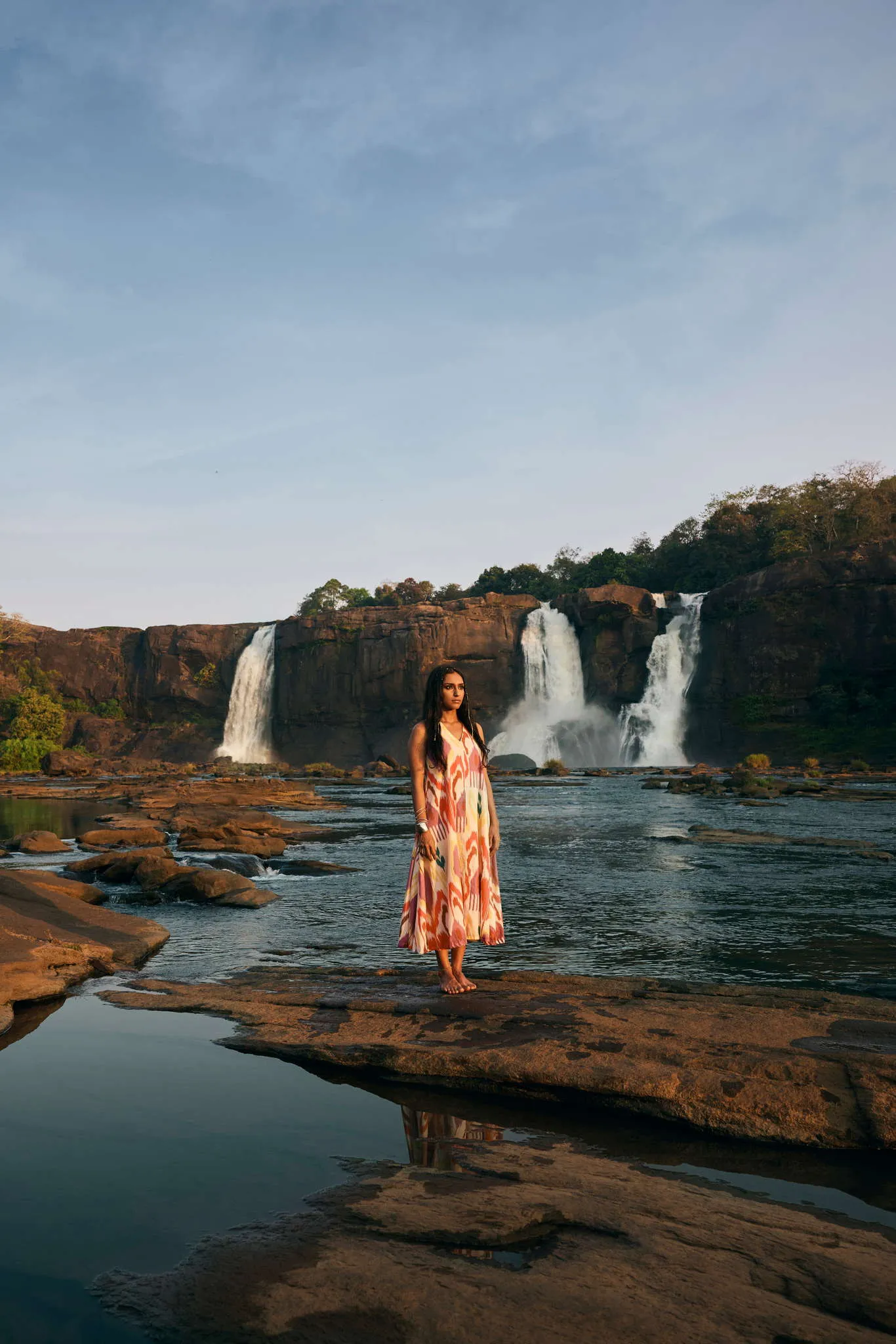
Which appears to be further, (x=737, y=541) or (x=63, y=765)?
(x=737, y=541)

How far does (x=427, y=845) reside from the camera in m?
5.89

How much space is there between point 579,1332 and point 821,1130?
6.71 ft

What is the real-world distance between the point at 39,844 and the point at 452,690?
13864mm

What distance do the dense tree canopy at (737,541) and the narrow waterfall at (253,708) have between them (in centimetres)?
2344

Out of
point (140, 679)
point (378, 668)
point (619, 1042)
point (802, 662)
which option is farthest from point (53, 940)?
point (140, 679)

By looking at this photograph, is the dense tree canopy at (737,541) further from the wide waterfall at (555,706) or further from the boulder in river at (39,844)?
the boulder in river at (39,844)

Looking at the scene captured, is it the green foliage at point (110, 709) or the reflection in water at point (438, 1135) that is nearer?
the reflection in water at point (438, 1135)

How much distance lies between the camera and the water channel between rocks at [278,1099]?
3080 mm

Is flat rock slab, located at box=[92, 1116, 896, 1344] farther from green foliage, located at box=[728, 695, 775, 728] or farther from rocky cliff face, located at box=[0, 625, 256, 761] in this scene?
rocky cliff face, located at box=[0, 625, 256, 761]

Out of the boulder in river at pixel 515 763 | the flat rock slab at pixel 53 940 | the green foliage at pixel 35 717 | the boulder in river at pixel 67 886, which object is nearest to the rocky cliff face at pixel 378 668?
the boulder in river at pixel 515 763

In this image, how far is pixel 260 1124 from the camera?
→ 4.07 m

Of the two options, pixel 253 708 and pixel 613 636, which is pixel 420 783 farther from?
pixel 253 708

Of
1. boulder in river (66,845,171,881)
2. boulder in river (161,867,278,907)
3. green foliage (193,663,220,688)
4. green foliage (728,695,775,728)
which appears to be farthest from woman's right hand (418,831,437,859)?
green foliage (193,663,220,688)

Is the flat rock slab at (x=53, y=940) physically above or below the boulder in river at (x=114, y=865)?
above
